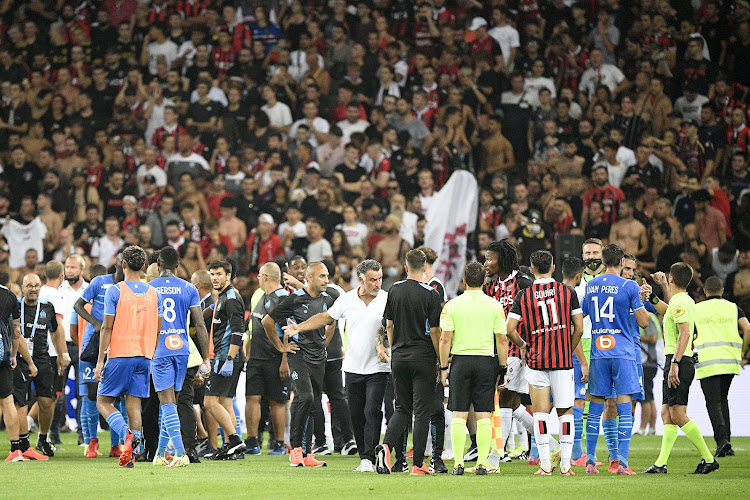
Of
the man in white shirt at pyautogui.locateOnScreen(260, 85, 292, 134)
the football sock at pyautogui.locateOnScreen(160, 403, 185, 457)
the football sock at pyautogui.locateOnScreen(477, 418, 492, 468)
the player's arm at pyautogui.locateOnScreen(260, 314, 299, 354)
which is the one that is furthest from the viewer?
the man in white shirt at pyautogui.locateOnScreen(260, 85, 292, 134)

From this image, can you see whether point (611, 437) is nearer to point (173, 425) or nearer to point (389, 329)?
point (389, 329)

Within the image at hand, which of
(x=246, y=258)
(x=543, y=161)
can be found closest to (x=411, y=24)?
(x=543, y=161)

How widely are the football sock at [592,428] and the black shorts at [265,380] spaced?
4239 millimetres

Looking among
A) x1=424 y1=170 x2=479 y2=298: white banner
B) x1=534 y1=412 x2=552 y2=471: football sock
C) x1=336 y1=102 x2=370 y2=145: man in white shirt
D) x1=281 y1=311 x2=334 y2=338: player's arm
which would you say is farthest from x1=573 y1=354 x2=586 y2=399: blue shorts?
x1=336 y1=102 x2=370 y2=145: man in white shirt

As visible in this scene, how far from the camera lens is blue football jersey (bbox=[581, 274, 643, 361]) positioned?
12.1 metres

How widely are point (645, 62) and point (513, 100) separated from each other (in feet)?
9.21

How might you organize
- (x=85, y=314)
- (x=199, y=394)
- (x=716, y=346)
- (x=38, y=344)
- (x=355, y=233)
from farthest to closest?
(x=355, y=233)
(x=38, y=344)
(x=199, y=394)
(x=85, y=314)
(x=716, y=346)

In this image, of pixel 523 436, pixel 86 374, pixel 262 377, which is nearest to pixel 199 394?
pixel 262 377

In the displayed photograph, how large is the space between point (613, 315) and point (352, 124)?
1210cm

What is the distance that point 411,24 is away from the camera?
2500 centimetres

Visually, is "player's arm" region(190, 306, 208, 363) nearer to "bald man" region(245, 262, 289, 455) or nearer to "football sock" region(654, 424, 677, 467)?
"bald man" region(245, 262, 289, 455)

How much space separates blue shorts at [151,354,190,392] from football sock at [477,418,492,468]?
348cm

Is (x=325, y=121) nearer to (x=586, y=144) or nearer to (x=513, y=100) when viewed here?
(x=513, y=100)

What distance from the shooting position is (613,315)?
12.1 metres
